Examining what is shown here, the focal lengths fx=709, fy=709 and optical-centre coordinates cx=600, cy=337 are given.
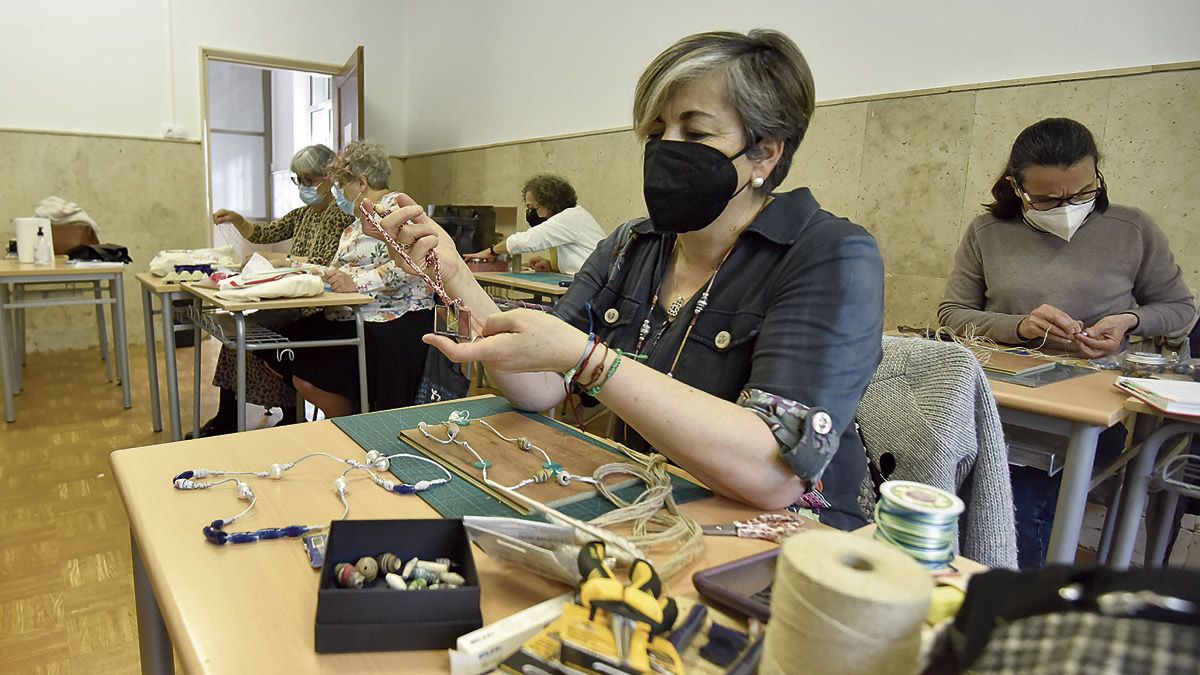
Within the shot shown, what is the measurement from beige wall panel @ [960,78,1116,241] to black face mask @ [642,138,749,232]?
2264 mm

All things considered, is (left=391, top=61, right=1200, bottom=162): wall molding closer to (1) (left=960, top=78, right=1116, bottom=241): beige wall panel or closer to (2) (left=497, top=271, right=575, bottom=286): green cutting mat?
(1) (left=960, top=78, right=1116, bottom=241): beige wall panel

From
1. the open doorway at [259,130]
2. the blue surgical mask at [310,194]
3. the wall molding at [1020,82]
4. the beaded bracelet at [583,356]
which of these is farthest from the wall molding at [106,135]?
the beaded bracelet at [583,356]

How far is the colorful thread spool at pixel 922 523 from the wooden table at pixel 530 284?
3.09 m

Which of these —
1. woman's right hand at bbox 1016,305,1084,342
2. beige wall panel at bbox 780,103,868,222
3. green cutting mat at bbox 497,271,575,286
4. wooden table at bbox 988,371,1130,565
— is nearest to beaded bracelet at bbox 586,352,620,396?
wooden table at bbox 988,371,1130,565

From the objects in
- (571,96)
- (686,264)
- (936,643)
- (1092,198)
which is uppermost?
(571,96)

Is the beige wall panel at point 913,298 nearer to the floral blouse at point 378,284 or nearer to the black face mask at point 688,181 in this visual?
the floral blouse at point 378,284

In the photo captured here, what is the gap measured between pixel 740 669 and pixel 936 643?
0.18m

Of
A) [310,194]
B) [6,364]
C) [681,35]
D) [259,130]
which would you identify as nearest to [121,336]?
[6,364]

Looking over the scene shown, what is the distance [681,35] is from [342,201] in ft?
7.37

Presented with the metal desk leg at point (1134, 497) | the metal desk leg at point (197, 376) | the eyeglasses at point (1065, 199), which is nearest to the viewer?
the metal desk leg at point (1134, 497)

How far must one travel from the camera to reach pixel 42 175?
17.4 feet

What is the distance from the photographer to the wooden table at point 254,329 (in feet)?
8.73

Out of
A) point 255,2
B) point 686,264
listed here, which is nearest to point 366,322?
point 686,264

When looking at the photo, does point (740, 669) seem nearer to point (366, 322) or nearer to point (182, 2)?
point (366, 322)
